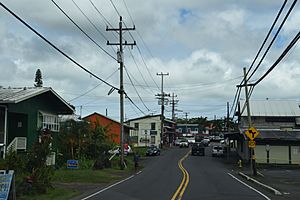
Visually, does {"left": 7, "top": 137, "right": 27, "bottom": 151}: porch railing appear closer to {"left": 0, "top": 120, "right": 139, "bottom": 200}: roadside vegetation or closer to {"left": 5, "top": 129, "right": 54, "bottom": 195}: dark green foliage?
{"left": 0, "top": 120, "right": 139, "bottom": 200}: roadside vegetation

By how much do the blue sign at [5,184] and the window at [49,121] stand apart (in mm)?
20103

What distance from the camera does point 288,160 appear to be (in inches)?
2105

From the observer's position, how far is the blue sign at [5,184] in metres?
16.0

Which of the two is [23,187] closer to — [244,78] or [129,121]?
[244,78]

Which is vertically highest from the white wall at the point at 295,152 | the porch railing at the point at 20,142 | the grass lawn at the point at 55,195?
the porch railing at the point at 20,142

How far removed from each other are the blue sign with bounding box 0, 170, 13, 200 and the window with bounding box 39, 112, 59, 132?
20103 millimetres

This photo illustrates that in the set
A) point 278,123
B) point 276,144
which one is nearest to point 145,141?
point 278,123

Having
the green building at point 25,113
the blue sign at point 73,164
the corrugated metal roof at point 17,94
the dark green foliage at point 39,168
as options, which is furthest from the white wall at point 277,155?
the dark green foliage at point 39,168

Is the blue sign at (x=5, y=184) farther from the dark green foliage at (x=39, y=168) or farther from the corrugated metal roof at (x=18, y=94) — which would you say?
the corrugated metal roof at (x=18, y=94)

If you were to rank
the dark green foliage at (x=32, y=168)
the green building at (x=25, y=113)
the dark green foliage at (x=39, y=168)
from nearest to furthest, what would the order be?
the dark green foliage at (x=32, y=168)
the dark green foliage at (x=39, y=168)
the green building at (x=25, y=113)

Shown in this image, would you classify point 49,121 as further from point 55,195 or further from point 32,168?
point 55,195

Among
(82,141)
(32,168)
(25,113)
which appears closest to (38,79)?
(82,141)

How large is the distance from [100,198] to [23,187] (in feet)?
10.2

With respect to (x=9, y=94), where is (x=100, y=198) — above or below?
below
